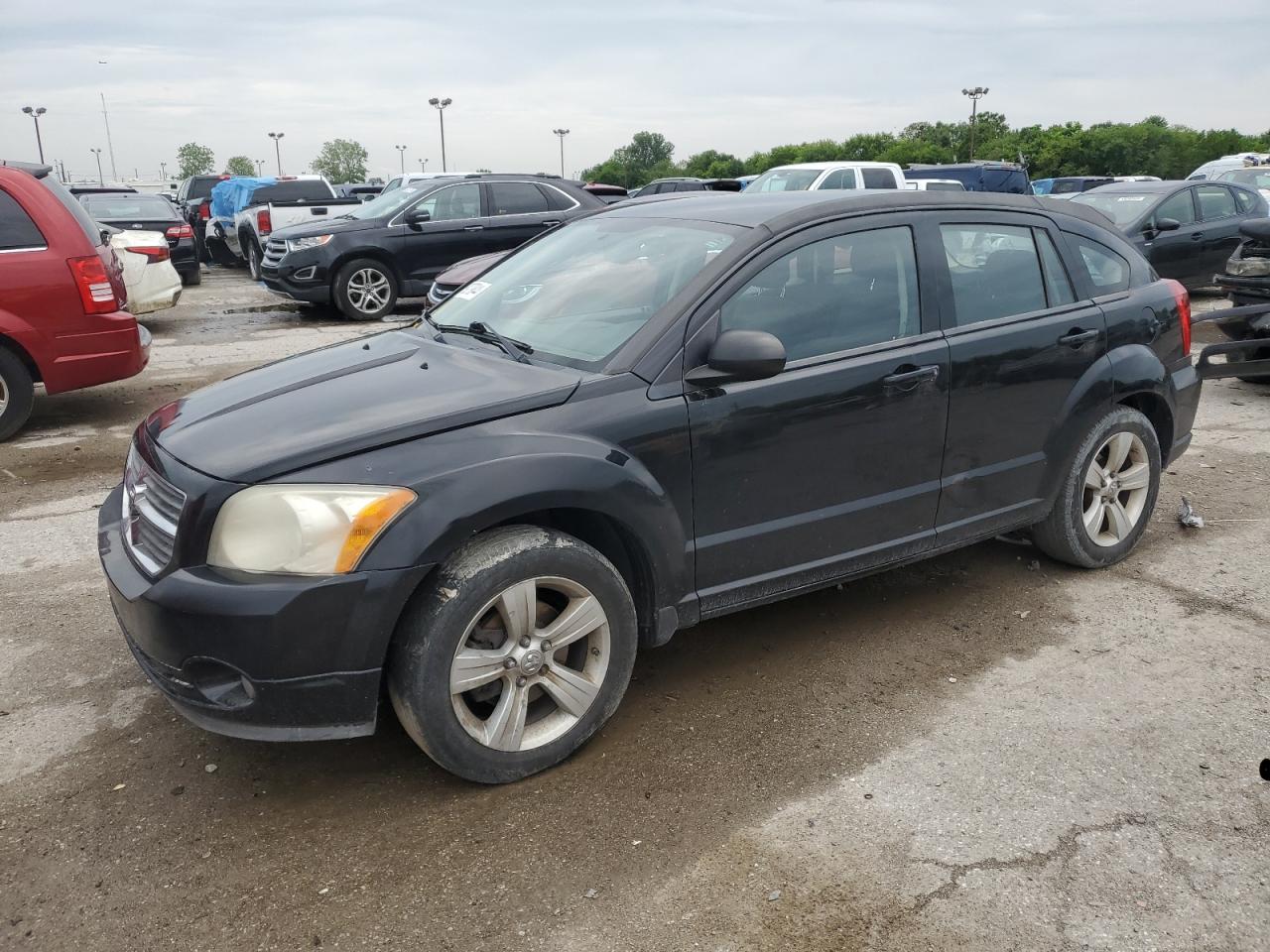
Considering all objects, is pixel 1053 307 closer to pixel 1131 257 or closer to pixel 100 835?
pixel 1131 257

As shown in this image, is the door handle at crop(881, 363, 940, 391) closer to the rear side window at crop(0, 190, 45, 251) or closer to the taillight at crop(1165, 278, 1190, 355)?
the taillight at crop(1165, 278, 1190, 355)

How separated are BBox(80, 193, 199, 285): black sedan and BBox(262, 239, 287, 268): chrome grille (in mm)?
3446

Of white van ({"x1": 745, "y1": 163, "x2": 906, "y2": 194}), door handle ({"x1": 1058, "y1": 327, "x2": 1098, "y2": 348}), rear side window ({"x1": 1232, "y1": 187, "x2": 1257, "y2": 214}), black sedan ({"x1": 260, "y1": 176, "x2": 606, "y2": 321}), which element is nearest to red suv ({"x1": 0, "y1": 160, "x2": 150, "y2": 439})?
black sedan ({"x1": 260, "y1": 176, "x2": 606, "y2": 321})

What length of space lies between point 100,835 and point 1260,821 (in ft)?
10.6

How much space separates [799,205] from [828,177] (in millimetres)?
12977

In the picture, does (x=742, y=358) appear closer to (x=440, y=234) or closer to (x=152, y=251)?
(x=152, y=251)

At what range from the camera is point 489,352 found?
3.68 metres

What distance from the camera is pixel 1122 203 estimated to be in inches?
516

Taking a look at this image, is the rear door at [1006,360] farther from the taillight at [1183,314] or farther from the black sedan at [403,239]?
the black sedan at [403,239]

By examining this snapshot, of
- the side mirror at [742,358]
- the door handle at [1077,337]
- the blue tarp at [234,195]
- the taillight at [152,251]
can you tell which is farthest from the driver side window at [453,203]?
the side mirror at [742,358]

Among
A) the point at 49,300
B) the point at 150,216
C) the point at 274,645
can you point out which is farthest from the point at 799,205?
the point at 150,216

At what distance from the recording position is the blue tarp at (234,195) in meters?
20.3

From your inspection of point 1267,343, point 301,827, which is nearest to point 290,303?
point 1267,343

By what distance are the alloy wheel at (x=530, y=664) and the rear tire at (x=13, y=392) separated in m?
5.55
